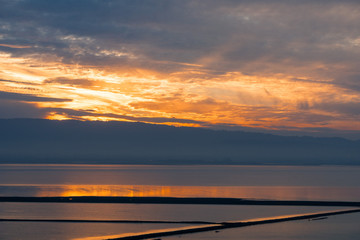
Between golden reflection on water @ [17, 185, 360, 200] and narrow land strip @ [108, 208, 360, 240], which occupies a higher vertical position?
golden reflection on water @ [17, 185, 360, 200]

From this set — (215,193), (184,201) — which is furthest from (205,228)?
(215,193)

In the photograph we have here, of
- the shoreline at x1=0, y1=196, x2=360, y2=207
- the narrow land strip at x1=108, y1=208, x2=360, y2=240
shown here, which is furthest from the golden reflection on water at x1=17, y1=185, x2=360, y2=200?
the narrow land strip at x1=108, y1=208, x2=360, y2=240

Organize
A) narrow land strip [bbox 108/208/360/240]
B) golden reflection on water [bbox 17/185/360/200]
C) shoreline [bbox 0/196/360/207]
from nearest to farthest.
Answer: narrow land strip [bbox 108/208/360/240] → shoreline [bbox 0/196/360/207] → golden reflection on water [bbox 17/185/360/200]

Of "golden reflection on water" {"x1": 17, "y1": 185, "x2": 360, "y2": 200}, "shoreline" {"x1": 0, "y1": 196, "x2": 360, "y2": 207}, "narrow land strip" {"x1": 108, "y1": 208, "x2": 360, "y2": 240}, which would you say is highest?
"golden reflection on water" {"x1": 17, "y1": 185, "x2": 360, "y2": 200}

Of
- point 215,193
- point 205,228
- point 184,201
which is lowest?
point 205,228

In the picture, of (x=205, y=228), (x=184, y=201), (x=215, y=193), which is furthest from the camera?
(x=215, y=193)

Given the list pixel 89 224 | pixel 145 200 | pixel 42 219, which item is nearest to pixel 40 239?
pixel 89 224

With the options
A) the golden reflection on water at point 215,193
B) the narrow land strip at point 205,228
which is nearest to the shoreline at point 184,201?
the golden reflection on water at point 215,193

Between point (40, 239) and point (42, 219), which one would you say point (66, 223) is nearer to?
point (42, 219)

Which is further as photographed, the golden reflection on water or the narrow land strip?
the golden reflection on water

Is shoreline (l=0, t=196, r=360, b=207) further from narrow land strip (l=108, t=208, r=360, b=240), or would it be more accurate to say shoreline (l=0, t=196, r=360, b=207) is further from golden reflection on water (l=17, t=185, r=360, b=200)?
narrow land strip (l=108, t=208, r=360, b=240)

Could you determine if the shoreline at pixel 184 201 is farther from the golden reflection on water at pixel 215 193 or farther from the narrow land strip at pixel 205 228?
the narrow land strip at pixel 205 228

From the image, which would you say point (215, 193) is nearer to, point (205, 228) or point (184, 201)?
point (184, 201)

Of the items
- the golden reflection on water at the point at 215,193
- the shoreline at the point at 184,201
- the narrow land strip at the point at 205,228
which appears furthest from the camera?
the golden reflection on water at the point at 215,193
